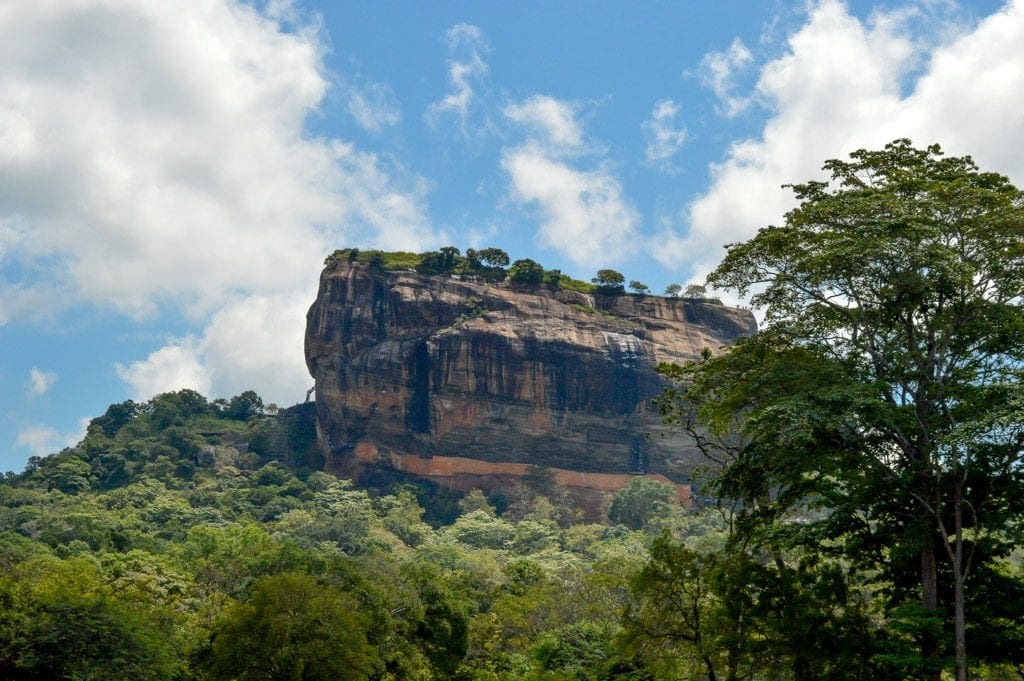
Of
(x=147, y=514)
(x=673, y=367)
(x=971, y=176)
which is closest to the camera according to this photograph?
(x=971, y=176)

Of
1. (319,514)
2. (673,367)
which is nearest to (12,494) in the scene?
(319,514)

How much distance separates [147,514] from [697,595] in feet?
203

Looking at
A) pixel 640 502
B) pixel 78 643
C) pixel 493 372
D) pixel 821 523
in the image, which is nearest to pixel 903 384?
pixel 821 523

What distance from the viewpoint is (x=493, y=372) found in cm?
9431

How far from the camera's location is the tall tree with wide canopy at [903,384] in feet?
58.5

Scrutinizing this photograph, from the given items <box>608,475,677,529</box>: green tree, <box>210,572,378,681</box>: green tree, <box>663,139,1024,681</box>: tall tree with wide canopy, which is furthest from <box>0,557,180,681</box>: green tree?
<box>608,475,677,529</box>: green tree

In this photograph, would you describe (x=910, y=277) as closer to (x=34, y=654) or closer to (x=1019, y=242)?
(x=1019, y=242)

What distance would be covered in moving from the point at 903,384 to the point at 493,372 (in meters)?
76.2

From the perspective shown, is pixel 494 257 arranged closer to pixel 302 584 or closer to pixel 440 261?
pixel 440 261

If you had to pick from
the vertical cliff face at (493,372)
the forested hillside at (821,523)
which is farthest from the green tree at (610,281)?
the forested hillside at (821,523)

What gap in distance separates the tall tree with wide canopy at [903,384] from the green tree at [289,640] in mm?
9953

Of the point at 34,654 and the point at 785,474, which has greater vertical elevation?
the point at 785,474

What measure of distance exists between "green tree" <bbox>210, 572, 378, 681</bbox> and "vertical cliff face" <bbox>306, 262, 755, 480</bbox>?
224 feet

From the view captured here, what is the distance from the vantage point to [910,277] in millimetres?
18609
